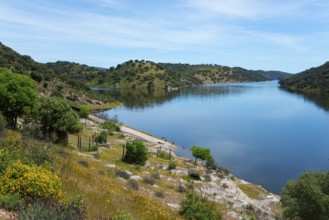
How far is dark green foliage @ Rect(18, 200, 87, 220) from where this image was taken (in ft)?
20.1

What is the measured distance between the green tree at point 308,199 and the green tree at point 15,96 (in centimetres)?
2660

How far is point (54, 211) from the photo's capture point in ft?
21.2

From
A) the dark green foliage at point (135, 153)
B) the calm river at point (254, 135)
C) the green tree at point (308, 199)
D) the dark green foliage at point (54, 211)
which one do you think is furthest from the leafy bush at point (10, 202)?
the calm river at point (254, 135)

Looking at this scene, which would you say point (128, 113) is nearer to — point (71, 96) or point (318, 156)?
point (71, 96)

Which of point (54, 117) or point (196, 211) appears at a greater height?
point (54, 117)

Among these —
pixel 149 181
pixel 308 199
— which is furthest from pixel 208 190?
pixel 308 199

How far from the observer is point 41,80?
103m

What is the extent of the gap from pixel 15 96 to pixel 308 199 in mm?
28867

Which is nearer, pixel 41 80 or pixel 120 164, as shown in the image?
pixel 120 164

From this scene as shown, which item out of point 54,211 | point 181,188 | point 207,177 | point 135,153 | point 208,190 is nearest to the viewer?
point 54,211

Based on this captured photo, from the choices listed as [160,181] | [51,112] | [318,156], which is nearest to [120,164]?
[160,181]

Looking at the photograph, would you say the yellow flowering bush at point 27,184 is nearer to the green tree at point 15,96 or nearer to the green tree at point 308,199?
the green tree at point 308,199

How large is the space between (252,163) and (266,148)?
34.3 feet

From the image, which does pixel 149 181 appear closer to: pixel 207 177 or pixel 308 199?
pixel 207 177
